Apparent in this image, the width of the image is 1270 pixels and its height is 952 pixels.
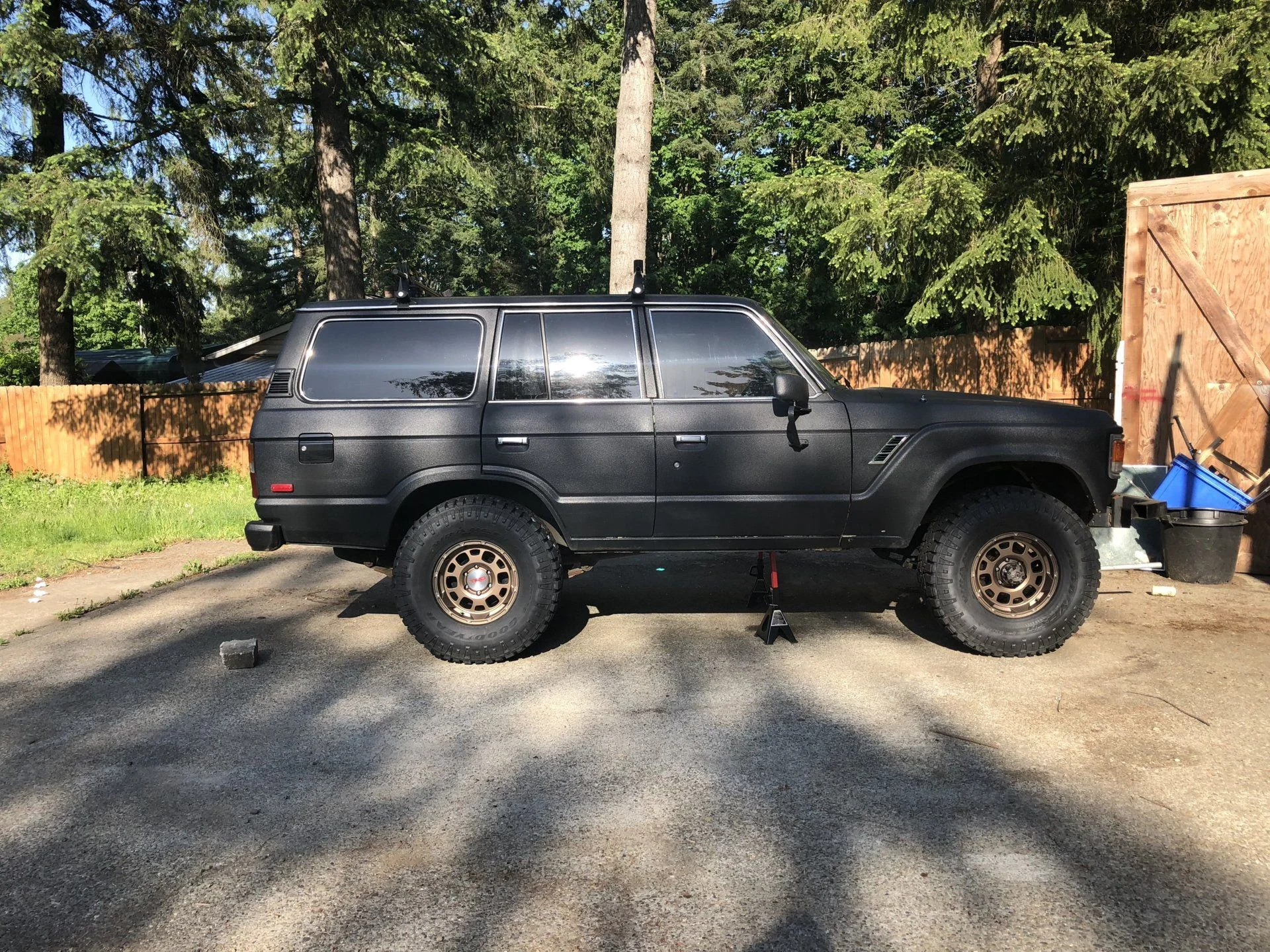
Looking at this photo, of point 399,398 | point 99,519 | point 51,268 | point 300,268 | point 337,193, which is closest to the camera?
point 399,398

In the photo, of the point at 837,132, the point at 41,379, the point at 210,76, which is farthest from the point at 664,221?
the point at 41,379

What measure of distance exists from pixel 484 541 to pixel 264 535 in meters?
1.30

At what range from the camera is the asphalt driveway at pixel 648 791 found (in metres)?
2.75

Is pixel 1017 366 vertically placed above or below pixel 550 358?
above

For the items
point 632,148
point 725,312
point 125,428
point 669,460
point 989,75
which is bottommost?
point 125,428

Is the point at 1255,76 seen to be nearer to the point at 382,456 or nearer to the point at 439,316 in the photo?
the point at 439,316

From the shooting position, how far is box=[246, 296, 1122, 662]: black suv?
5141 millimetres

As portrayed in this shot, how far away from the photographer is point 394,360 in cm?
537

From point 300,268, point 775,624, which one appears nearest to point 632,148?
point 775,624

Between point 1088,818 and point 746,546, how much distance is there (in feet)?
7.76

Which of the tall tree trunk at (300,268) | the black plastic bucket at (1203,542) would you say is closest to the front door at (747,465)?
the black plastic bucket at (1203,542)

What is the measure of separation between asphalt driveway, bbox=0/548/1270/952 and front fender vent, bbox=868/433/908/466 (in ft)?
3.79

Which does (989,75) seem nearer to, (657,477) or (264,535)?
(657,477)

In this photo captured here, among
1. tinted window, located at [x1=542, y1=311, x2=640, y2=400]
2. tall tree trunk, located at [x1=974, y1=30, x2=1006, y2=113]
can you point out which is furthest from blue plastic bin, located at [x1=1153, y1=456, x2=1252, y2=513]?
tall tree trunk, located at [x1=974, y1=30, x2=1006, y2=113]
